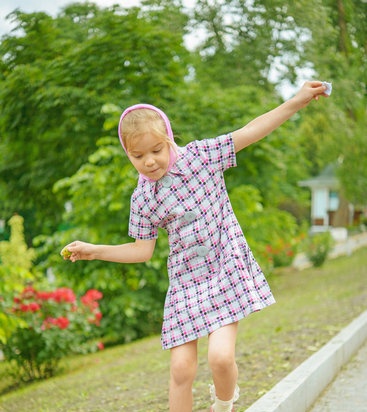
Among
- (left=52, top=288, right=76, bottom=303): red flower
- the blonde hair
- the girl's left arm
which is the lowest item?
(left=52, top=288, right=76, bottom=303): red flower

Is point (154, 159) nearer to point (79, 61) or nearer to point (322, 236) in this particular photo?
point (79, 61)

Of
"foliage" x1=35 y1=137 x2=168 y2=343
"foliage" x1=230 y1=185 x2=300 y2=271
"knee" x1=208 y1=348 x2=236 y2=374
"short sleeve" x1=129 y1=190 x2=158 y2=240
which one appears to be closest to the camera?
"knee" x1=208 y1=348 x2=236 y2=374

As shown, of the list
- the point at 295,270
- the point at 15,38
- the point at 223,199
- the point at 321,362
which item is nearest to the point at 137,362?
the point at 321,362

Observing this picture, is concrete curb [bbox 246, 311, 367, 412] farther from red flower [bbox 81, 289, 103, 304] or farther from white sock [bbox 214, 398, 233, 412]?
red flower [bbox 81, 289, 103, 304]

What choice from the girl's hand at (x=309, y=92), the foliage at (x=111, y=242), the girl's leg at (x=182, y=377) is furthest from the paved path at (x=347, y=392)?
the foliage at (x=111, y=242)

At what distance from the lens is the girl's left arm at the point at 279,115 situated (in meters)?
3.08

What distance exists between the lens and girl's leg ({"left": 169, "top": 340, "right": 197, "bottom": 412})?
298 cm

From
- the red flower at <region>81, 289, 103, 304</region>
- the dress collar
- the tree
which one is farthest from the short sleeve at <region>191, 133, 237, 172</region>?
the red flower at <region>81, 289, 103, 304</region>

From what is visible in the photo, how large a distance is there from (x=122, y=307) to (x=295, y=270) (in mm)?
12346

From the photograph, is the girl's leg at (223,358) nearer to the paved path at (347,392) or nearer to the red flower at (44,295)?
the paved path at (347,392)

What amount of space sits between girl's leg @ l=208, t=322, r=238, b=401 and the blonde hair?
873 mm

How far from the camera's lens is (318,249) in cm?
2122

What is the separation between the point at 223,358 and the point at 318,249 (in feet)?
61.6

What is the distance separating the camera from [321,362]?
4793 millimetres
